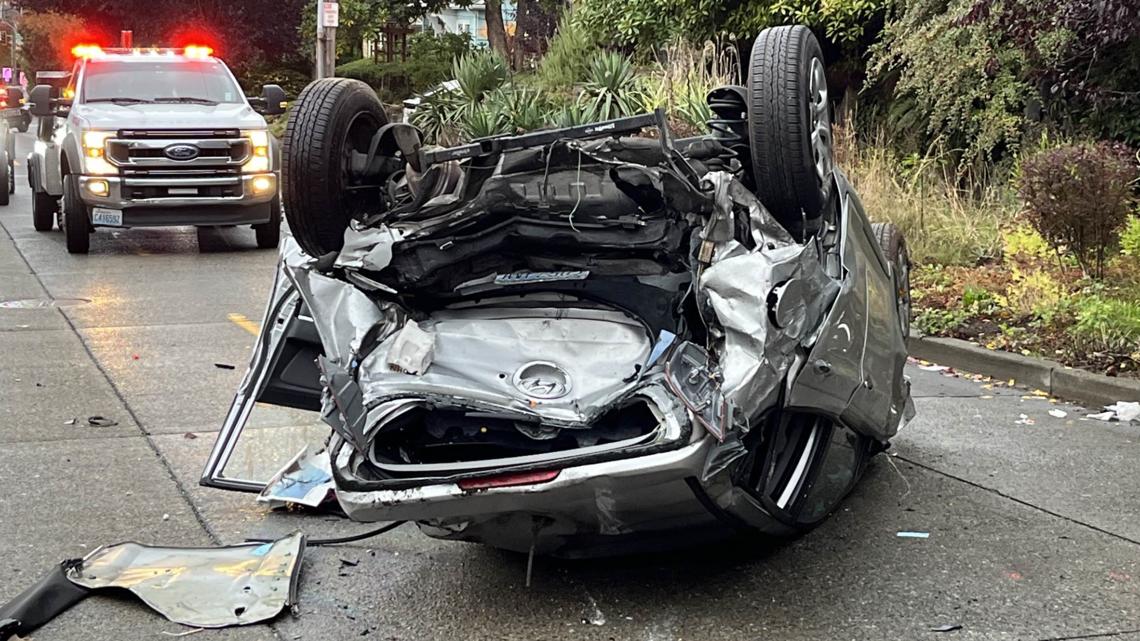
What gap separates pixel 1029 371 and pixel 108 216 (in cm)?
1000

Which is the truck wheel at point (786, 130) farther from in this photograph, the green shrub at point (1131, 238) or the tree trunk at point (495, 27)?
the tree trunk at point (495, 27)

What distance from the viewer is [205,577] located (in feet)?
14.9

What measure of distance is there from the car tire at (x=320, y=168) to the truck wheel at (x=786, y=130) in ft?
5.31

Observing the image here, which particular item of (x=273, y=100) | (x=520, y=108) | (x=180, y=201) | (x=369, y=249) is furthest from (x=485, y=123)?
(x=369, y=249)

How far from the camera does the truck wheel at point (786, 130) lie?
4617 mm

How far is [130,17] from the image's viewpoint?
36.2 metres

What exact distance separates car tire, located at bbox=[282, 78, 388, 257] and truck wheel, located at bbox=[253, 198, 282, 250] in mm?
10132

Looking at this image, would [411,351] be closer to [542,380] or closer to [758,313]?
[542,380]

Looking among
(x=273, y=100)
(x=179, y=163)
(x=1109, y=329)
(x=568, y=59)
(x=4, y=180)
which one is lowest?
(x=4, y=180)

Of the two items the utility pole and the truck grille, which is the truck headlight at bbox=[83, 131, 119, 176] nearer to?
the truck grille

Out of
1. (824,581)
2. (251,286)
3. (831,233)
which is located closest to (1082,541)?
(824,581)

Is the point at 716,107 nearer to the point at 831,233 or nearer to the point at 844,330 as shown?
the point at 831,233

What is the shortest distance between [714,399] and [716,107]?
1477 mm

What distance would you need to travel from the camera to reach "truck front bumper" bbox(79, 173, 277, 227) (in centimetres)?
1386
